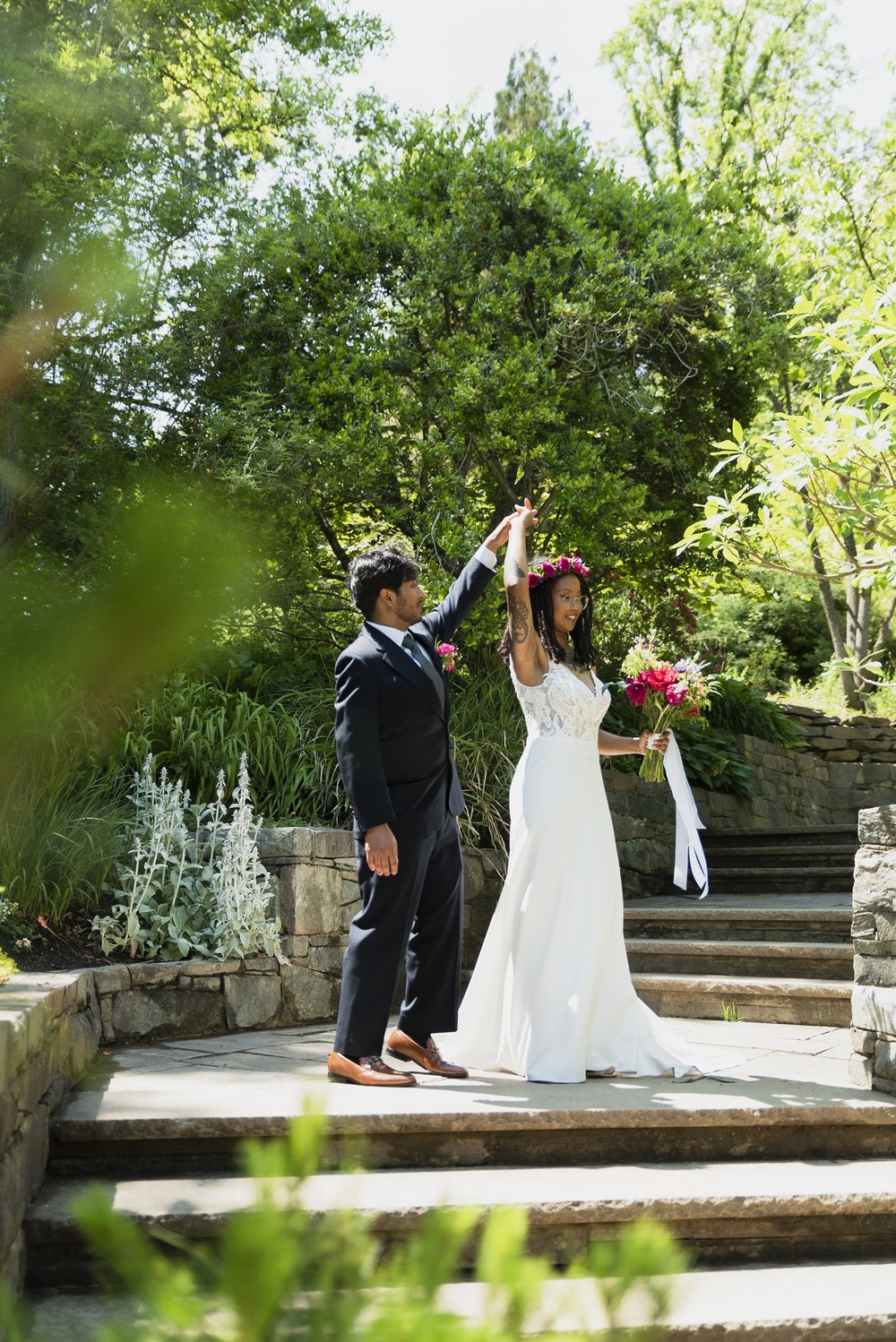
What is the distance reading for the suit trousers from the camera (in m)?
3.53

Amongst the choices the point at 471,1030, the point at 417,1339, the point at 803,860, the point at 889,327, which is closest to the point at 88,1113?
the point at 471,1030

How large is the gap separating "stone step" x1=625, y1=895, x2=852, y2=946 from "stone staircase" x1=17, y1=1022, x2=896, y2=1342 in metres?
2.26

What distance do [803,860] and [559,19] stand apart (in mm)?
8825

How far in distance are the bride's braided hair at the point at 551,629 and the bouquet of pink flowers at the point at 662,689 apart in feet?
0.66

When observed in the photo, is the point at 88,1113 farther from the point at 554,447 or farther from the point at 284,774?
the point at 554,447

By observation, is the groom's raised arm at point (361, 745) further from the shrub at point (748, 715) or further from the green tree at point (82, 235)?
the shrub at point (748, 715)

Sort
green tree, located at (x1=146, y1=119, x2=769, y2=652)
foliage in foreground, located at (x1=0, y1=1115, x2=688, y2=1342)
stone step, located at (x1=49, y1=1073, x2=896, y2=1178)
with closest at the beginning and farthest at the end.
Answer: foliage in foreground, located at (x1=0, y1=1115, x2=688, y2=1342), stone step, located at (x1=49, y1=1073, x2=896, y2=1178), green tree, located at (x1=146, y1=119, x2=769, y2=652)

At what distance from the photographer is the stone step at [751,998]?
4.83 m

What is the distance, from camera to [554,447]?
6.54 metres

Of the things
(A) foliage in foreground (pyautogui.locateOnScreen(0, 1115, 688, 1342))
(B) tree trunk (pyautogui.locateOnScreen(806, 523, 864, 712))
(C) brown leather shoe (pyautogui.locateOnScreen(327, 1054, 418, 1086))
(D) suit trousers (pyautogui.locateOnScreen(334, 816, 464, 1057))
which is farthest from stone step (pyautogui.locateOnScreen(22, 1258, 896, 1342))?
(B) tree trunk (pyautogui.locateOnScreen(806, 523, 864, 712))

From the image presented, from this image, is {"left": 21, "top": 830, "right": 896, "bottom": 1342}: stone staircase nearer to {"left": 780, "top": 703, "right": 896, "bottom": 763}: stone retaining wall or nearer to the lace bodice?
the lace bodice

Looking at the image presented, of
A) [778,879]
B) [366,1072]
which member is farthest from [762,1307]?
[778,879]

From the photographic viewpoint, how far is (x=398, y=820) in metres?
3.62

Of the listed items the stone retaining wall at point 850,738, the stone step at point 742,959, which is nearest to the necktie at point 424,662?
the stone step at point 742,959
